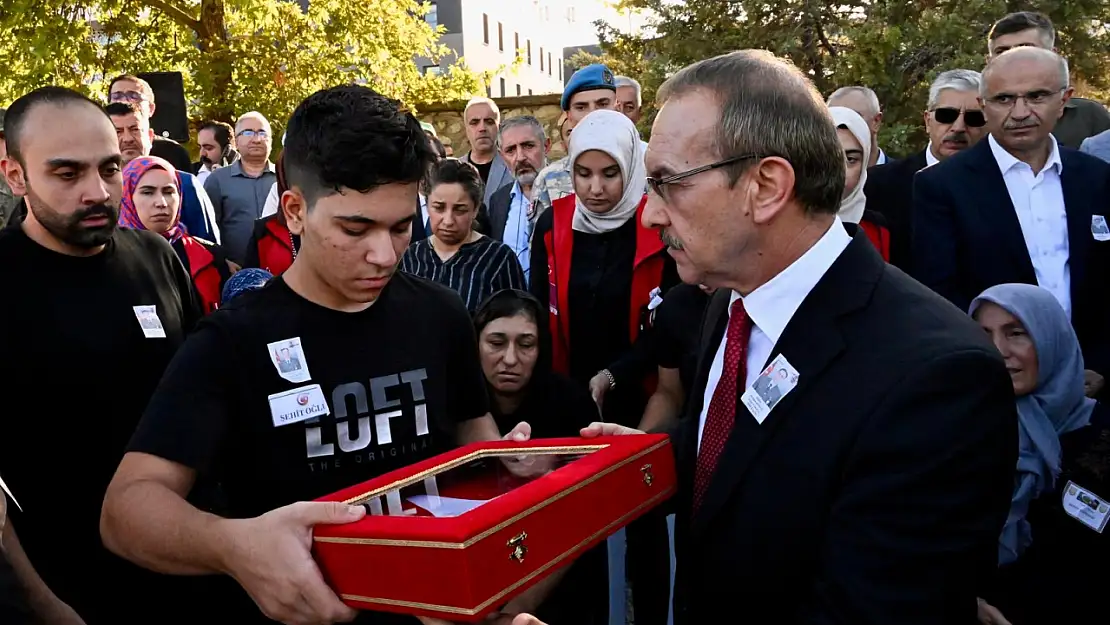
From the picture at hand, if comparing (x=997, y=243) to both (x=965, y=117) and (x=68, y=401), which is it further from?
(x=68, y=401)

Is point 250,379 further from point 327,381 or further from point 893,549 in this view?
point 893,549

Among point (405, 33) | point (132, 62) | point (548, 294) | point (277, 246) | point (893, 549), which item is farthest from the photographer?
point (405, 33)

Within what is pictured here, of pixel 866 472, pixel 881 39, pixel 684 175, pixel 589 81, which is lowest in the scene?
pixel 866 472

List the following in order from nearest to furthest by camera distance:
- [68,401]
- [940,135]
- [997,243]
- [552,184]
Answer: [68,401] → [997,243] → [940,135] → [552,184]

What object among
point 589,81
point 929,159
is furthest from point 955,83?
point 589,81

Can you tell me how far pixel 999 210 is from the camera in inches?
170

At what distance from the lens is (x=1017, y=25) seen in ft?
19.2

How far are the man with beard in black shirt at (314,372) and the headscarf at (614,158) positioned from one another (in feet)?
7.46

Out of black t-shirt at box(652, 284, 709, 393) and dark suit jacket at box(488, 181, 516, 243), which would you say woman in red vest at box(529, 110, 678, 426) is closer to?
black t-shirt at box(652, 284, 709, 393)

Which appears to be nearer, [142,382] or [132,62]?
[142,382]

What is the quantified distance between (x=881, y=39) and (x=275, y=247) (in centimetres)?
1141

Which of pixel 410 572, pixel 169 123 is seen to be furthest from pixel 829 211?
pixel 169 123

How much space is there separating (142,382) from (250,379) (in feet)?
4.49

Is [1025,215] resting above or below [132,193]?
below
